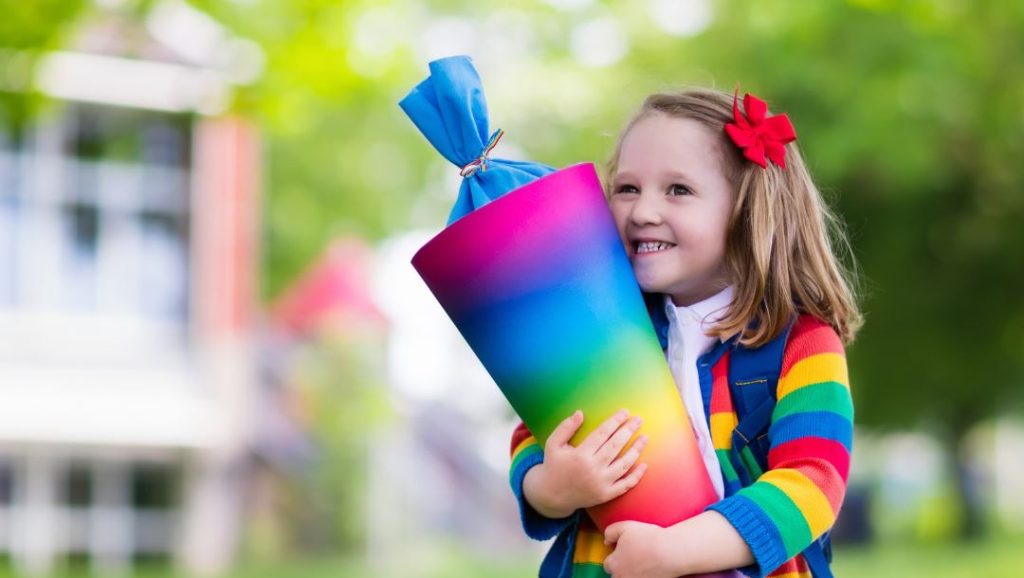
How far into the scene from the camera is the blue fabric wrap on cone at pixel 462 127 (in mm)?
2098

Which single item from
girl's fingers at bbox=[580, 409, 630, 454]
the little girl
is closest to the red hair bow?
the little girl

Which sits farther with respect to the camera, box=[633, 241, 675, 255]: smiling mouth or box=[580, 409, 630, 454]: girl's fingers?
box=[633, 241, 675, 255]: smiling mouth

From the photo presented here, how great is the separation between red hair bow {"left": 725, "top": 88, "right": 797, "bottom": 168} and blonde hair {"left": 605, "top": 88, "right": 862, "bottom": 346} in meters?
0.02

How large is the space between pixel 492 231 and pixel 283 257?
21.8 m

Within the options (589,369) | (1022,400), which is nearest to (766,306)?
(589,369)

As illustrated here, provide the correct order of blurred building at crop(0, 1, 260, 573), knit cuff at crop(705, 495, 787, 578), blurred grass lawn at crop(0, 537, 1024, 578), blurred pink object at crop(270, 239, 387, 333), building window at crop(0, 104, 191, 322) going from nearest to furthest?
knit cuff at crop(705, 495, 787, 578)
blurred grass lawn at crop(0, 537, 1024, 578)
blurred building at crop(0, 1, 260, 573)
building window at crop(0, 104, 191, 322)
blurred pink object at crop(270, 239, 387, 333)

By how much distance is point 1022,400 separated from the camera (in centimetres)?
2102

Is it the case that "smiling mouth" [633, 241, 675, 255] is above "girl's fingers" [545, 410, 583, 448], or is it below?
above

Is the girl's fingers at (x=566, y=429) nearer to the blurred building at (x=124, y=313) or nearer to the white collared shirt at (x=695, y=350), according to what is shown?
the white collared shirt at (x=695, y=350)

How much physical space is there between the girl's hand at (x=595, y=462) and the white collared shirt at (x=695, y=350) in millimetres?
145

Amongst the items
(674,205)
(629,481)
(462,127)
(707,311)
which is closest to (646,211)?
(674,205)

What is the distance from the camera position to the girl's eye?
7.14ft

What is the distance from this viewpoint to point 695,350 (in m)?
2.19

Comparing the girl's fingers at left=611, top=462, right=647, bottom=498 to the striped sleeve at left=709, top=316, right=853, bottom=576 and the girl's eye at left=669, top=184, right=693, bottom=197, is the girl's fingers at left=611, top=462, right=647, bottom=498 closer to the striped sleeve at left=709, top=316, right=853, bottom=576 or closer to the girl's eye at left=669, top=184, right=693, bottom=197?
the striped sleeve at left=709, top=316, right=853, bottom=576
